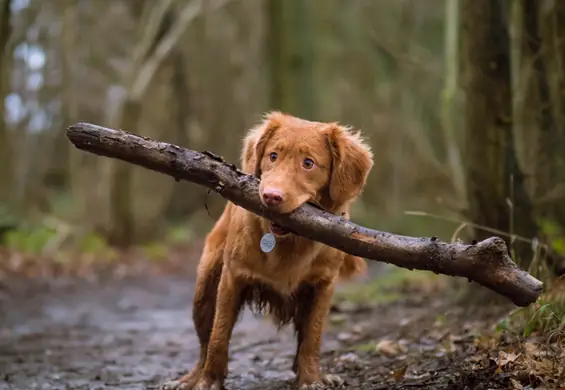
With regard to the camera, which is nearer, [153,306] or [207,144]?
[153,306]

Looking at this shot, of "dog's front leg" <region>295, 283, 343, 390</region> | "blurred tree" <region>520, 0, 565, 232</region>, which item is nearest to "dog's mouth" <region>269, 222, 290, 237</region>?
"dog's front leg" <region>295, 283, 343, 390</region>

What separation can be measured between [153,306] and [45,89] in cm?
1565

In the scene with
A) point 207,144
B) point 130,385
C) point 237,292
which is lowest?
point 130,385

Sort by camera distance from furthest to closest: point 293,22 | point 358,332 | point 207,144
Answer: point 207,144 < point 293,22 < point 358,332

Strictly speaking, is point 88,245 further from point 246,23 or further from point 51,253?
point 246,23

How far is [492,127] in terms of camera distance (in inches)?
265

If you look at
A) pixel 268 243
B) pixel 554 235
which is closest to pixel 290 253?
Answer: pixel 268 243

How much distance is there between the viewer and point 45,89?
79.5ft

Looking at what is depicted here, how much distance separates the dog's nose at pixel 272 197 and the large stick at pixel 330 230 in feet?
0.29

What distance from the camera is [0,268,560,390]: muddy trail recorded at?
16.3 ft

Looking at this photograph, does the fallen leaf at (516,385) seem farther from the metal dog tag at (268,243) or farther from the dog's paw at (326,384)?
the metal dog tag at (268,243)

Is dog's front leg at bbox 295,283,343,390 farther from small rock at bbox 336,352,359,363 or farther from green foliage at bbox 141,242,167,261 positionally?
green foliage at bbox 141,242,167,261

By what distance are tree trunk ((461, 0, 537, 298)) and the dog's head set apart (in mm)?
2370

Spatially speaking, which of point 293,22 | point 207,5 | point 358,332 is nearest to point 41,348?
point 358,332
